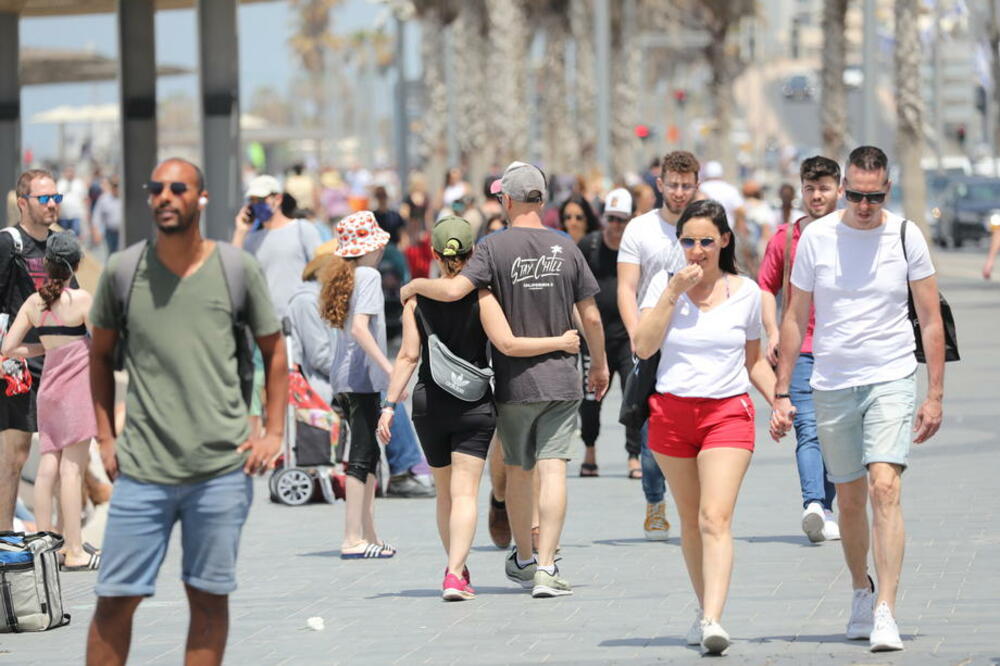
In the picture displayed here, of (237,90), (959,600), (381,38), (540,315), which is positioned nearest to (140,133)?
(237,90)

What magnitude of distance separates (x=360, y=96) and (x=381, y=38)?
113 ft

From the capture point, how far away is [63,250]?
368 inches

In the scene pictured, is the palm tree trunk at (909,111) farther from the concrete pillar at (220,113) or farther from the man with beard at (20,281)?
the man with beard at (20,281)

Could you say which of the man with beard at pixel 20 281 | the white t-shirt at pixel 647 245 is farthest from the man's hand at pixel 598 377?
the man with beard at pixel 20 281

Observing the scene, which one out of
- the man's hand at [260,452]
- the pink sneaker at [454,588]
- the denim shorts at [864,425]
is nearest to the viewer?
the man's hand at [260,452]

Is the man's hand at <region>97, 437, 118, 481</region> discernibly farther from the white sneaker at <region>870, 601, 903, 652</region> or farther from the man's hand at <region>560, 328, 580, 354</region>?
the man's hand at <region>560, 328, 580, 354</region>

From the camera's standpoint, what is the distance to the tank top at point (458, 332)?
8.69 meters

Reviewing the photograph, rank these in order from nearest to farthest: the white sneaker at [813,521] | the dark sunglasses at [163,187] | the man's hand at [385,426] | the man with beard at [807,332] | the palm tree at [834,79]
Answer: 1. the dark sunglasses at [163,187]
2. the man's hand at [385,426]
3. the man with beard at [807,332]
4. the white sneaker at [813,521]
5. the palm tree at [834,79]

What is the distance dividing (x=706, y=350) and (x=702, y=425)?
286mm

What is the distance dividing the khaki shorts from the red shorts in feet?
4.25

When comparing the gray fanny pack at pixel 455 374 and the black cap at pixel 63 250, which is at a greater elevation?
the black cap at pixel 63 250

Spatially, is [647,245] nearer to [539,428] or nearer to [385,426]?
[539,428]

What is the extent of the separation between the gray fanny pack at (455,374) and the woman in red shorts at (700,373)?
1287mm

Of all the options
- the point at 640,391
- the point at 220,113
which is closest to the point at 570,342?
the point at 640,391
